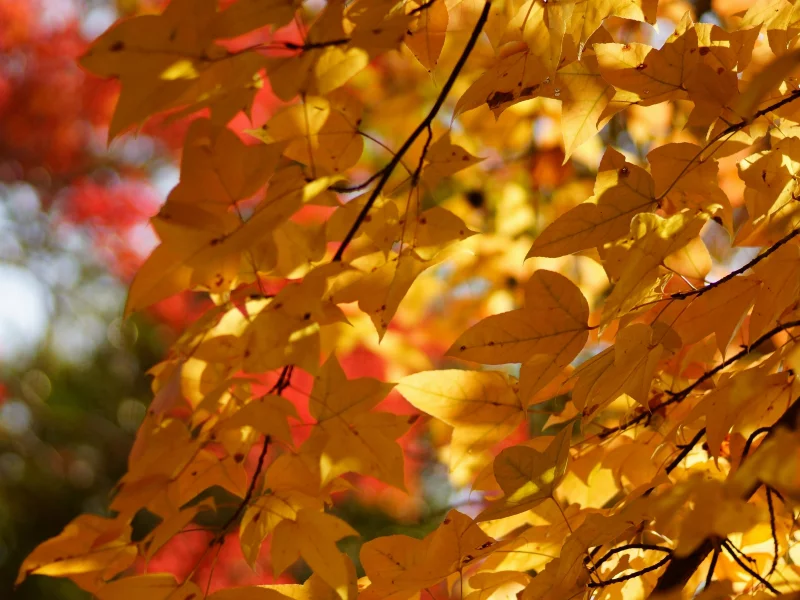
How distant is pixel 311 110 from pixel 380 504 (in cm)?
279

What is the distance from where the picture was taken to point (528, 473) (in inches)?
18.0

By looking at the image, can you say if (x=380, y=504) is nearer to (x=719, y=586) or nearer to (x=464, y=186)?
(x=464, y=186)

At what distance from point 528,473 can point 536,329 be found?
10 cm

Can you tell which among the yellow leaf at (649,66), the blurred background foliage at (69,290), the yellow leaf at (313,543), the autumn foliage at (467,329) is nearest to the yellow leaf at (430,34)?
the autumn foliage at (467,329)

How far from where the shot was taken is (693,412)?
0.46 m

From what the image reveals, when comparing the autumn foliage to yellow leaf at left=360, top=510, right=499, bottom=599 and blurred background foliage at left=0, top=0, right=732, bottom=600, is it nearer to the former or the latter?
yellow leaf at left=360, top=510, right=499, bottom=599

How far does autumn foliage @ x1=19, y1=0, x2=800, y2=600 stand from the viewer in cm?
41

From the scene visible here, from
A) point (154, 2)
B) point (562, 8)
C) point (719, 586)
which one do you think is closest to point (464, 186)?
point (562, 8)

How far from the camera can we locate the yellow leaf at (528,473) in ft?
1.46

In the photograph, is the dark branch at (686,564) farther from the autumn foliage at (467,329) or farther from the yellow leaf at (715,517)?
the yellow leaf at (715,517)

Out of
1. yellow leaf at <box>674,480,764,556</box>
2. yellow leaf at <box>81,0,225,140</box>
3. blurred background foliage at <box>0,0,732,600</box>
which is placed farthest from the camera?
blurred background foliage at <box>0,0,732,600</box>

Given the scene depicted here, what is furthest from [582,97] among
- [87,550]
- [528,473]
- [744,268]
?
[87,550]

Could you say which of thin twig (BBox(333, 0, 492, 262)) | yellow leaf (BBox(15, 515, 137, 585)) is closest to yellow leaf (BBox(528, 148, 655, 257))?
thin twig (BBox(333, 0, 492, 262))

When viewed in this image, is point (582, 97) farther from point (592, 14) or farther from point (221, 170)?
point (221, 170)
